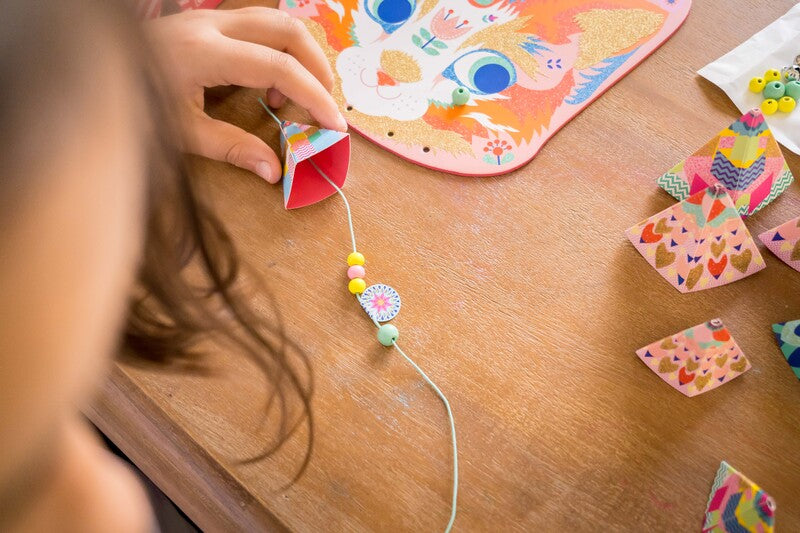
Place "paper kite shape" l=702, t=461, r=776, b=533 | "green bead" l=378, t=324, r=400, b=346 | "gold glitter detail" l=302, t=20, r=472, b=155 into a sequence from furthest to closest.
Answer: "gold glitter detail" l=302, t=20, r=472, b=155 < "green bead" l=378, t=324, r=400, b=346 < "paper kite shape" l=702, t=461, r=776, b=533

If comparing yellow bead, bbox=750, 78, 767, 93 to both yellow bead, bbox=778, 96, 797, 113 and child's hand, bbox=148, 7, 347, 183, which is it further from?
child's hand, bbox=148, 7, 347, 183

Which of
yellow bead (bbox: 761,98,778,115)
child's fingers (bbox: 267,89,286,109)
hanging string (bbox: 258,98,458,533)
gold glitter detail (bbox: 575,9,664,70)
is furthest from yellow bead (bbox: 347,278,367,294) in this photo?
yellow bead (bbox: 761,98,778,115)

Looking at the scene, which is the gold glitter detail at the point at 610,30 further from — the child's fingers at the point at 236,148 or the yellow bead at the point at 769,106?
the child's fingers at the point at 236,148

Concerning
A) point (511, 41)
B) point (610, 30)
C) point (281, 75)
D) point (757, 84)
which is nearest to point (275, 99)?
point (281, 75)

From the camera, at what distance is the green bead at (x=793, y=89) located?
2.29ft

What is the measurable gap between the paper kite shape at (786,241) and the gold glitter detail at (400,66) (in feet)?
1.23

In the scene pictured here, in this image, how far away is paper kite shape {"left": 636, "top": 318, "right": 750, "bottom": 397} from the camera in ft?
1.79

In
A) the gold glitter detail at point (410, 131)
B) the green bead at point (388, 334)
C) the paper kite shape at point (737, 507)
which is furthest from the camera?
the gold glitter detail at point (410, 131)

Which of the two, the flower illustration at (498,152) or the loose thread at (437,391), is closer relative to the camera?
the loose thread at (437,391)

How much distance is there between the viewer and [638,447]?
21.3 inches

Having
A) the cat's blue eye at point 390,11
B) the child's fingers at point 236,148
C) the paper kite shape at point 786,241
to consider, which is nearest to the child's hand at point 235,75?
the child's fingers at point 236,148

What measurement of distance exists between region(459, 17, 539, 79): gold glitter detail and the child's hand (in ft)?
0.61

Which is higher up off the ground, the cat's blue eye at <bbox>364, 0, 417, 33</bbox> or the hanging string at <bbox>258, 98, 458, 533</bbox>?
the cat's blue eye at <bbox>364, 0, 417, 33</bbox>

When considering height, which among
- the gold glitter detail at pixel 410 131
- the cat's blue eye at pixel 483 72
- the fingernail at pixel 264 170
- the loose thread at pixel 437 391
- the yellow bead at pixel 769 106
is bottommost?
the loose thread at pixel 437 391
